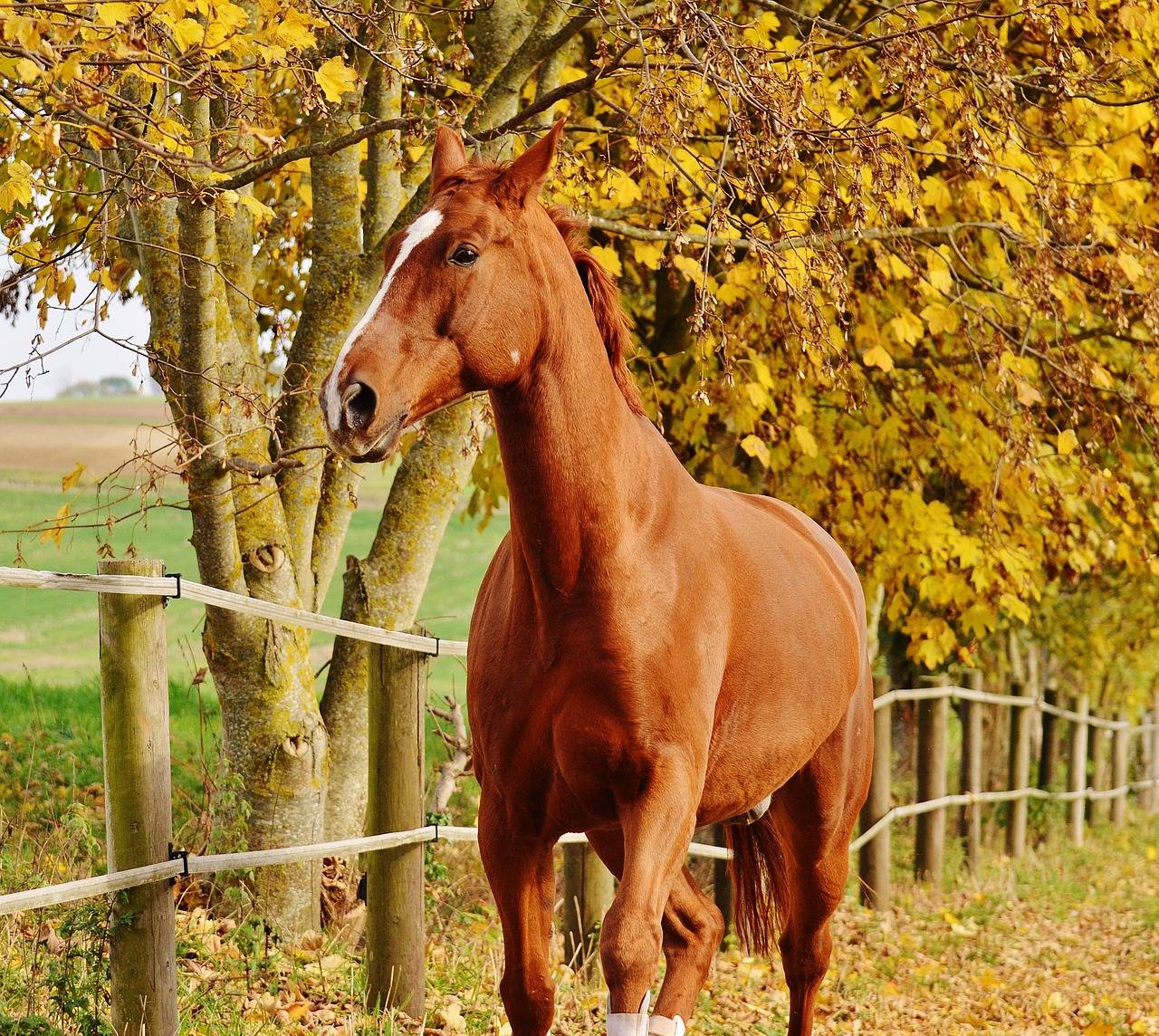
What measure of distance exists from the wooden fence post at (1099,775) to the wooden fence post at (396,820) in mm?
10728

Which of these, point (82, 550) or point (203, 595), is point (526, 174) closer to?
point (203, 595)

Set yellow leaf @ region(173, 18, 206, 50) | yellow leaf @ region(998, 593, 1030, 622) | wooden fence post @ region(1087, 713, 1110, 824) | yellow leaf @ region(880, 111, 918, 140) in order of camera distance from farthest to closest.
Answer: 1. wooden fence post @ region(1087, 713, 1110, 824)
2. yellow leaf @ region(998, 593, 1030, 622)
3. yellow leaf @ region(880, 111, 918, 140)
4. yellow leaf @ region(173, 18, 206, 50)

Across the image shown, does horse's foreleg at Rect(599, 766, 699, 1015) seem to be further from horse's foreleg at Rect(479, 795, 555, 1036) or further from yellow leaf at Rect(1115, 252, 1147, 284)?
yellow leaf at Rect(1115, 252, 1147, 284)

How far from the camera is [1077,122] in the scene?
7.64 meters

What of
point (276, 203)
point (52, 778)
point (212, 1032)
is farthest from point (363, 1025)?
point (276, 203)

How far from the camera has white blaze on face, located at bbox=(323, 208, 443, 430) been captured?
9.09 feet

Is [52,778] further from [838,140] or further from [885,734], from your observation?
[838,140]

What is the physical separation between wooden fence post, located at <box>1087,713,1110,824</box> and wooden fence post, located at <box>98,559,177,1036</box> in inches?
473

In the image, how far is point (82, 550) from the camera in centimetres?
1900

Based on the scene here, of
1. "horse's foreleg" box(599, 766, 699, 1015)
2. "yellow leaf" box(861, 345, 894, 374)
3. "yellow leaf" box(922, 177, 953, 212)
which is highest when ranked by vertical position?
"yellow leaf" box(922, 177, 953, 212)

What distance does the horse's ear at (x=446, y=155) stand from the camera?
10.9 ft

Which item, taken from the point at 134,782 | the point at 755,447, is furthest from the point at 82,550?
the point at 134,782

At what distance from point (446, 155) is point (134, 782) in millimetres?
2027

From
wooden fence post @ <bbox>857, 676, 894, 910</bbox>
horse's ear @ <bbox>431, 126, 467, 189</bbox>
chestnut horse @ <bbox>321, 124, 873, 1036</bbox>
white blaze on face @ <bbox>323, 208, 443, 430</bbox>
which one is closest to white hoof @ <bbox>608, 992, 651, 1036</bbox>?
chestnut horse @ <bbox>321, 124, 873, 1036</bbox>
